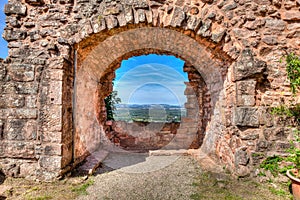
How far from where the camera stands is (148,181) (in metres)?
3.26

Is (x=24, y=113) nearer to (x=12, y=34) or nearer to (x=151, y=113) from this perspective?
(x=12, y=34)

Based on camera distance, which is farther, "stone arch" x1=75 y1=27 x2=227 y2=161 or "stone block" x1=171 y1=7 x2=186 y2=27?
"stone arch" x1=75 y1=27 x2=227 y2=161

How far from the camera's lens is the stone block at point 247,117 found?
3.12 meters

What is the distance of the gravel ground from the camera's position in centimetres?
274

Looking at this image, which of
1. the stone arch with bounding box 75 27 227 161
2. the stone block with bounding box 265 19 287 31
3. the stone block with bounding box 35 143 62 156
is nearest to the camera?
the stone block with bounding box 35 143 62 156

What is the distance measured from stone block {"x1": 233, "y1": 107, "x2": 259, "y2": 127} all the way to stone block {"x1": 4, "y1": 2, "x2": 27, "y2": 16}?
164 inches

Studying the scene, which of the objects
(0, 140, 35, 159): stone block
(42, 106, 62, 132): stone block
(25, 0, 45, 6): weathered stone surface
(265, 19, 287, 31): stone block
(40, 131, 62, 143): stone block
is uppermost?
(25, 0, 45, 6): weathered stone surface

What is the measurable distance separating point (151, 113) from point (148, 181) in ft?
18.3

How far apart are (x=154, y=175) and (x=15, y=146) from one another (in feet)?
8.23

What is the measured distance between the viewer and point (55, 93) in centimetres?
312

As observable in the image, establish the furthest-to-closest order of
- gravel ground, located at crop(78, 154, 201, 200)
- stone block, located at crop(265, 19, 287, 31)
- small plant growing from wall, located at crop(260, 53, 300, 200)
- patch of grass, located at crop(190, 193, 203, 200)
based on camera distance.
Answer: stone block, located at crop(265, 19, 287, 31) < small plant growing from wall, located at crop(260, 53, 300, 200) < gravel ground, located at crop(78, 154, 201, 200) < patch of grass, located at crop(190, 193, 203, 200)

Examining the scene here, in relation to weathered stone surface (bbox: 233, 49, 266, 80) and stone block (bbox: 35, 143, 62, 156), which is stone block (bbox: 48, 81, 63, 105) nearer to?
stone block (bbox: 35, 143, 62, 156)

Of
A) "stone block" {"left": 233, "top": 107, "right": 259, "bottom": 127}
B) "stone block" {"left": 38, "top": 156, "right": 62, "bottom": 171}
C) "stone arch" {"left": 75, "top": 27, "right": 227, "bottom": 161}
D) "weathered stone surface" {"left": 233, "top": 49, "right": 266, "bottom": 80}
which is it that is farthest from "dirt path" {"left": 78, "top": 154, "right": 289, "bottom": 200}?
"weathered stone surface" {"left": 233, "top": 49, "right": 266, "bottom": 80}

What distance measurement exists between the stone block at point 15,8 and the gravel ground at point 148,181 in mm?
3278
